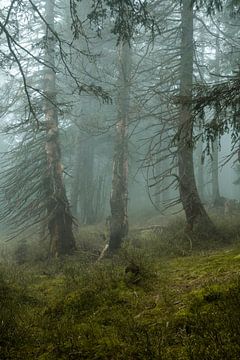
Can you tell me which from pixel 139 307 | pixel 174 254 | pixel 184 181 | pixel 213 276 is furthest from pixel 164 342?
pixel 184 181

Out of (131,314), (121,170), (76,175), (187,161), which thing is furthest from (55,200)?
(76,175)

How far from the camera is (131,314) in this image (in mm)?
4953

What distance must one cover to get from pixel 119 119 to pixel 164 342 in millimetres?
11647

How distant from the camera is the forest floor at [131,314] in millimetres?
3738

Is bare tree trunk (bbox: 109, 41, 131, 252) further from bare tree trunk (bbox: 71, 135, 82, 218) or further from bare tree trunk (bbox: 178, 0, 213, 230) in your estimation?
bare tree trunk (bbox: 71, 135, 82, 218)

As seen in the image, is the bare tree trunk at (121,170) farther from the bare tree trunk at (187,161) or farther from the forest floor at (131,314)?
the forest floor at (131,314)

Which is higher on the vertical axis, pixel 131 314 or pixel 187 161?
pixel 187 161

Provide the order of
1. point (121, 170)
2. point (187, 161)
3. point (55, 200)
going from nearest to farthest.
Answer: point (187, 161) → point (55, 200) → point (121, 170)

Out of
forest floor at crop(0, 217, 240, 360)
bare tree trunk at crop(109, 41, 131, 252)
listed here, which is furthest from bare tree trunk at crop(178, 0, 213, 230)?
forest floor at crop(0, 217, 240, 360)

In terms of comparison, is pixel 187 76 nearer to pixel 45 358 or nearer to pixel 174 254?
pixel 174 254

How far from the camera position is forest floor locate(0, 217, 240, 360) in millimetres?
3738

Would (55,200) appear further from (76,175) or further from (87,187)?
(76,175)

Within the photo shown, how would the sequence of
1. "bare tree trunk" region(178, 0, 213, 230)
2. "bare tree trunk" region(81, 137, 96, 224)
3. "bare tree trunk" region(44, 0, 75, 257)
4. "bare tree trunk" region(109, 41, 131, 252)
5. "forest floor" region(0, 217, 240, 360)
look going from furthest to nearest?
"bare tree trunk" region(81, 137, 96, 224) < "bare tree trunk" region(109, 41, 131, 252) < "bare tree trunk" region(44, 0, 75, 257) < "bare tree trunk" region(178, 0, 213, 230) < "forest floor" region(0, 217, 240, 360)

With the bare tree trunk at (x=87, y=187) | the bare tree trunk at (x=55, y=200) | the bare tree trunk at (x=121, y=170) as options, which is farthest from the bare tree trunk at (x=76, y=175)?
the bare tree trunk at (x=55, y=200)
